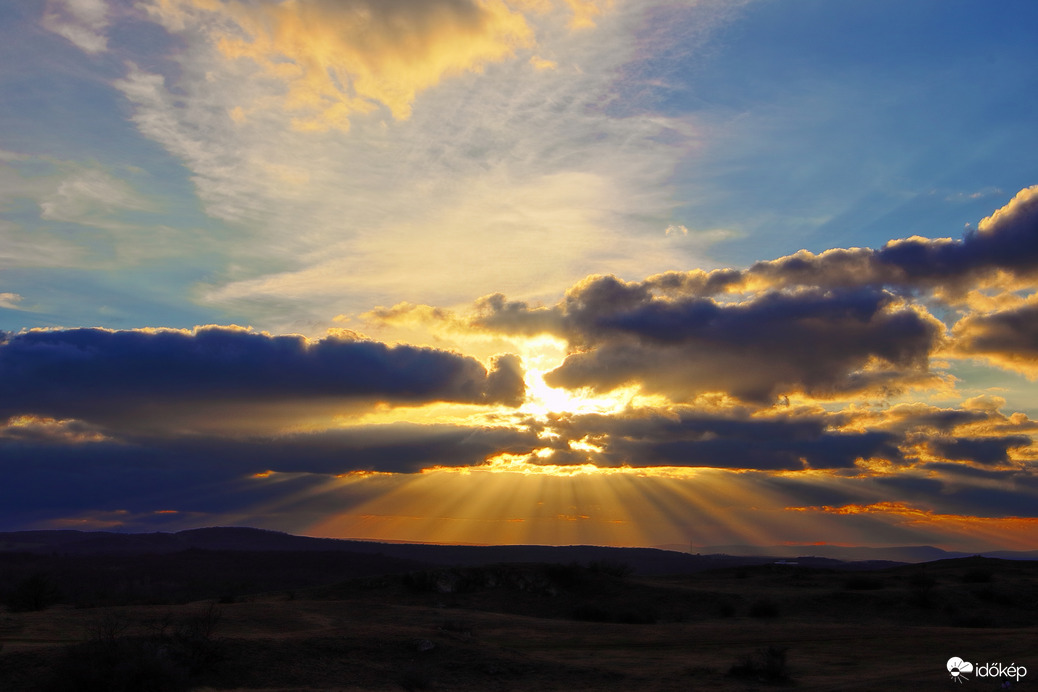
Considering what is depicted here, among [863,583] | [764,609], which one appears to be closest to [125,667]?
[764,609]

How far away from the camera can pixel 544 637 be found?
34438mm

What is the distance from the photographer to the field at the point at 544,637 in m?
22.2

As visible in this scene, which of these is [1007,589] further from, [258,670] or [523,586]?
[258,670]

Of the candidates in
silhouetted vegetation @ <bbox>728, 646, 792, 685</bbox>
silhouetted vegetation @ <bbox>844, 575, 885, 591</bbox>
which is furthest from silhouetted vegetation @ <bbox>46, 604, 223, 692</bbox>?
silhouetted vegetation @ <bbox>844, 575, 885, 591</bbox>

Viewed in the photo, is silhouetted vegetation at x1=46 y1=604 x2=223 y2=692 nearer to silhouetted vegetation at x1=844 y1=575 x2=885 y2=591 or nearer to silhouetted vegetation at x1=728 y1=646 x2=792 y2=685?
silhouetted vegetation at x1=728 y1=646 x2=792 y2=685

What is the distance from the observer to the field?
22203mm

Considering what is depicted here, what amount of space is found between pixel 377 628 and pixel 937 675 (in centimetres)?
2065

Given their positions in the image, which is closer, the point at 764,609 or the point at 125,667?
the point at 125,667

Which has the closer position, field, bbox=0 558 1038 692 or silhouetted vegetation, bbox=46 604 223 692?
silhouetted vegetation, bbox=46 604 223 692

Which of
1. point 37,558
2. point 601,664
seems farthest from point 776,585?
point 37,558

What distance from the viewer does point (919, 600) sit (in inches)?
1720

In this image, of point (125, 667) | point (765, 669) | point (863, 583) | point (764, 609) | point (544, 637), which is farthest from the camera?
point (863, 583)

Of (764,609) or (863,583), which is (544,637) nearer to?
(764,609)

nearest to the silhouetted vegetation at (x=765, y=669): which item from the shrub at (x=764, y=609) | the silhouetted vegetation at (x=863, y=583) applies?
the shrub at (x=764, y=609)
